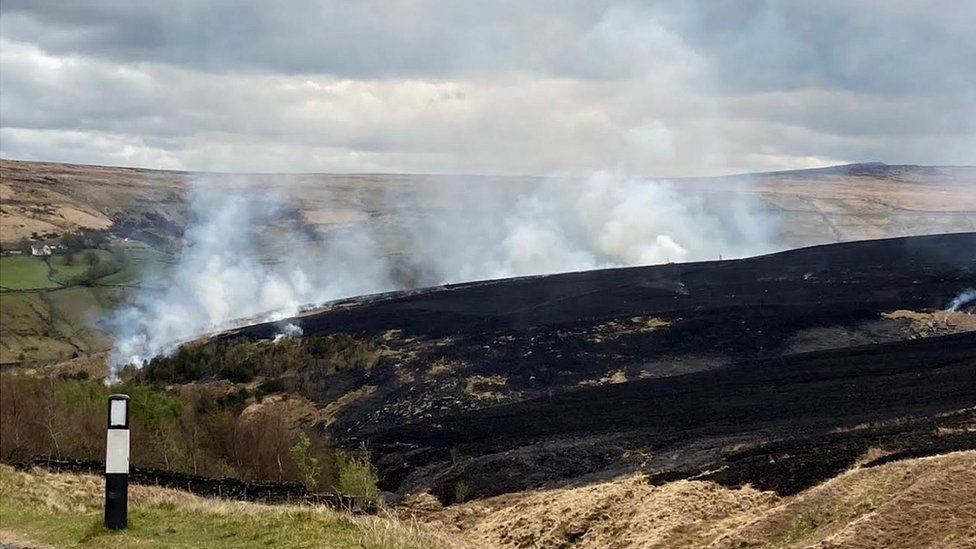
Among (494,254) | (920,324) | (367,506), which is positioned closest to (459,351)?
(920,324)

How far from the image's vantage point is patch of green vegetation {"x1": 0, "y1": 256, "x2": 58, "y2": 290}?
371 ft

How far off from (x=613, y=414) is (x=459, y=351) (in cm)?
2430

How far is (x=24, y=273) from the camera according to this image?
117438 mm

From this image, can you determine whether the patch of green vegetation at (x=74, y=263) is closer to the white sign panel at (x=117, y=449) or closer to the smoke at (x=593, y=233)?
the smoke at (x=593, y=233)

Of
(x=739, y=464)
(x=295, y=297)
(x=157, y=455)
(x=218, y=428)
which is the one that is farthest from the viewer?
(x=295, y=297)

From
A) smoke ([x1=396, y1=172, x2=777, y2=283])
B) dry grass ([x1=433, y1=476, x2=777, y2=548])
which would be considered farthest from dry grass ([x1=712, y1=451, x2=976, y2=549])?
smoke ([x1=396, y1=172, x2=777, y2=283])

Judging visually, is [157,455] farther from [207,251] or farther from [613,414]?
[207,251]

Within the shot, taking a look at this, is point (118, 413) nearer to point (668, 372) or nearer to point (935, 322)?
point (668, 372)

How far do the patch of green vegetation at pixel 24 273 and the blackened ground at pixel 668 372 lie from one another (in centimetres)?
3743

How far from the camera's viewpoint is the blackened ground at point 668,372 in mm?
32438

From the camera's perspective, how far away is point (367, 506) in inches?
782

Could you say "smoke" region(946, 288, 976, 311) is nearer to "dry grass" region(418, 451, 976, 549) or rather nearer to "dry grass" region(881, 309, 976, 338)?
"dry grass" region(881, 309, 976, 338)

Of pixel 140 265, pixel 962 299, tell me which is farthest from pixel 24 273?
pixel 962 299

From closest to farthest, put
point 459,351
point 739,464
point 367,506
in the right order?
point 367,506 → point 739,464 → point 459,351
